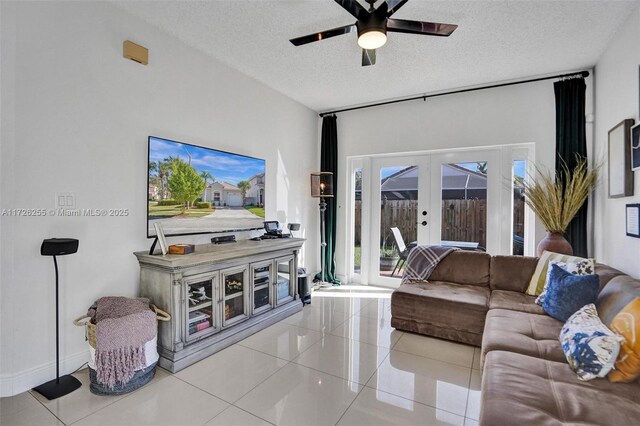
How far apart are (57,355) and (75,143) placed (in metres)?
1.47

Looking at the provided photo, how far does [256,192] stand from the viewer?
385 centimetres

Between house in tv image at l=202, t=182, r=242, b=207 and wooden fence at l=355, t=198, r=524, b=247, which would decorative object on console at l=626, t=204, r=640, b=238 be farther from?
house in tv image at l=202, t=182, r=242, b=207

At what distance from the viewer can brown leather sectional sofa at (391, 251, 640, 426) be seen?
1.31 m

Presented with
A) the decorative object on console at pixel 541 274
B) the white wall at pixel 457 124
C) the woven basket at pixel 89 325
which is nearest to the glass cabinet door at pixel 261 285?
the woven basket at pixel 89 325

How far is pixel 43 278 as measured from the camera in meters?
2.15

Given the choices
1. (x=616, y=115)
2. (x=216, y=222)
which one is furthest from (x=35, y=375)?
(x=616, y=115)

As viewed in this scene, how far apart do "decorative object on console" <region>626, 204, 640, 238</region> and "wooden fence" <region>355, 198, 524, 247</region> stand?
4.74 ft

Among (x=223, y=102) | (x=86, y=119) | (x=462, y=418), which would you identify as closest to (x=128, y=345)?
(x=86, y=119)

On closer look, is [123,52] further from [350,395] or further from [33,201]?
[350,395]

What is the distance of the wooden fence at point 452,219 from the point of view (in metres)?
4.11

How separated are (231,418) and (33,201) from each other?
6.29 ft

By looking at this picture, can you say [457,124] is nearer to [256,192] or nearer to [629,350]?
[256,192]

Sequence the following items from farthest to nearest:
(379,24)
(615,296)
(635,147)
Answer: (635,147) → (379,24) → (615,296)

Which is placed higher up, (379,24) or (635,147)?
(379,24)
